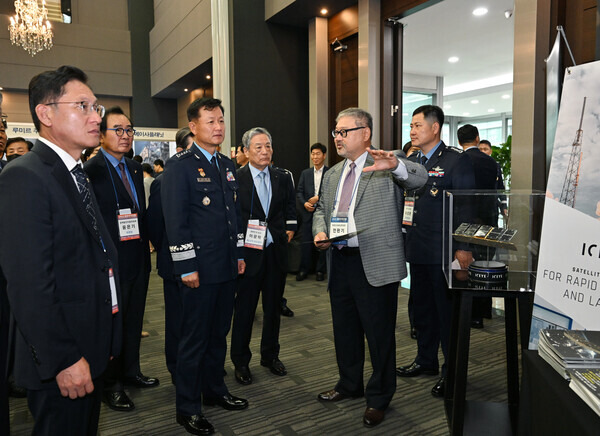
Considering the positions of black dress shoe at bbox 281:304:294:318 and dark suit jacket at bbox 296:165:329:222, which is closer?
black dress shoe at bbox 281:304:294:318

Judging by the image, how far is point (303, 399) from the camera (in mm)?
2570

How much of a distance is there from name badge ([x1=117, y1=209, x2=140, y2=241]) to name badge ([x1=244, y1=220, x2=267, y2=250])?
0.67 metres

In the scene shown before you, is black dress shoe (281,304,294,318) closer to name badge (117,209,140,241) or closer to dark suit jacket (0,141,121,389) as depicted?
name badge (117,209,140,241)

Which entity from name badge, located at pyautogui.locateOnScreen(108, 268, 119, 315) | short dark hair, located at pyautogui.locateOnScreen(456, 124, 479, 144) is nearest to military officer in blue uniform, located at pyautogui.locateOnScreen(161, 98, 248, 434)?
name badge, located at pyautogui.locateOnScreen(108, 268, 119, 315)

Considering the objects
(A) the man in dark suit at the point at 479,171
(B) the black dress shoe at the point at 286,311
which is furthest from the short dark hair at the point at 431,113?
(B) the black dress shoe at the point at 286,311

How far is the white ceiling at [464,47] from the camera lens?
271 inches

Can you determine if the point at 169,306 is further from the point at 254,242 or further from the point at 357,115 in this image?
the point at 357,115

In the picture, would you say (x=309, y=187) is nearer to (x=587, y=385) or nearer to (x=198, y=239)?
(x=198, y=239)

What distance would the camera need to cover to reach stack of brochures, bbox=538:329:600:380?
118cm

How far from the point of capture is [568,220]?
158 cm

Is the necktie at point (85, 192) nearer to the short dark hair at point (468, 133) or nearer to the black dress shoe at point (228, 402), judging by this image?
the black dress shoe at point (228, 402)

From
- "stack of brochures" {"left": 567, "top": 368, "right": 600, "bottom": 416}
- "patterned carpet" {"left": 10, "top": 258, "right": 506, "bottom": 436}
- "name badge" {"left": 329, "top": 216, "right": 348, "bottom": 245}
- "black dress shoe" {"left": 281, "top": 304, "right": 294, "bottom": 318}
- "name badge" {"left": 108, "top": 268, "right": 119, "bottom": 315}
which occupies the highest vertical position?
"name badge" {"left": 329, "top": 216, "right": 348, "bottom": 245}

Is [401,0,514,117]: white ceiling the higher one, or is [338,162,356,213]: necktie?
[401,0,514,117]: white ceiling

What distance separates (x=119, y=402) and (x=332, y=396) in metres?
1.21
